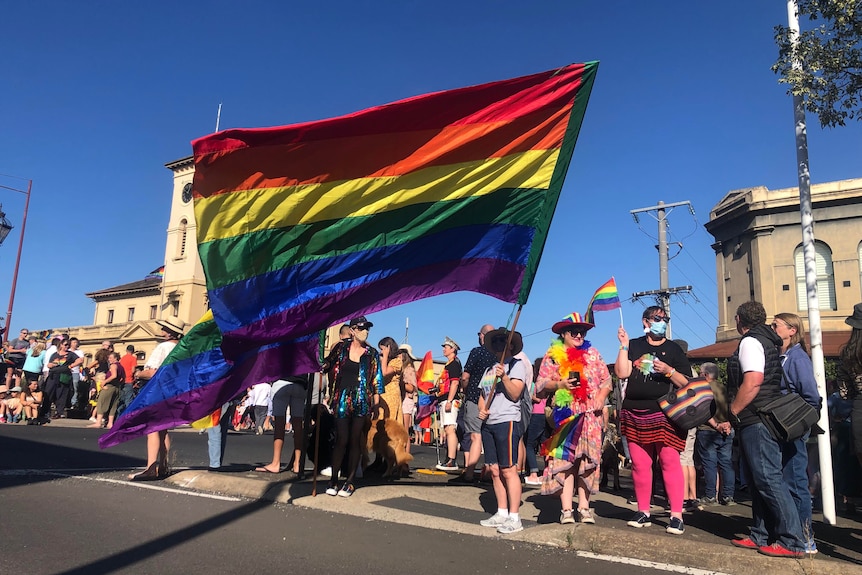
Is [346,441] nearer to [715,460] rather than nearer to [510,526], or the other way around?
[510,526]

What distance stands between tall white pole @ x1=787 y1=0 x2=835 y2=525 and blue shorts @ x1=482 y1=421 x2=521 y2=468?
3071 millimetres

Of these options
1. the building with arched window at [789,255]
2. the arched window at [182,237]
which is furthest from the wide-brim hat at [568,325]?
the arched window at [182,237]

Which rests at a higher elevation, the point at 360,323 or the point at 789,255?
the point at 789,255

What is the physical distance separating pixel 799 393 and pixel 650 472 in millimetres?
1435

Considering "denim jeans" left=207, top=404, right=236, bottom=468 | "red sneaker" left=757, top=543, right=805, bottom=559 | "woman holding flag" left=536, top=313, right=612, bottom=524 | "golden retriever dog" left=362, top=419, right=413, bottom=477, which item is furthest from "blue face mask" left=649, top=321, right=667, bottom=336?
"denim jeans" left=207, top=404, right=236, bottom=468

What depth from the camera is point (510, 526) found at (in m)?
5.41

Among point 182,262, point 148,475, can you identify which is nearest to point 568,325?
point 148,475

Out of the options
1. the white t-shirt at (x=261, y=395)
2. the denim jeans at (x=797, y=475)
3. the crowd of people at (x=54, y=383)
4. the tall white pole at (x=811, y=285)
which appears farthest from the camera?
the white t-shirt at (x=261, y=395)

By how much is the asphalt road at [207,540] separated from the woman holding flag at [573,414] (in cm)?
85

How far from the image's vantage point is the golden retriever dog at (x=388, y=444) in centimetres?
829

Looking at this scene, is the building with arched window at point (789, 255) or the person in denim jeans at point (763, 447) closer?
the person in denim jeans at point (763, 447)

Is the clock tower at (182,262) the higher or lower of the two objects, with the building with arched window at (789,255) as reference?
higher

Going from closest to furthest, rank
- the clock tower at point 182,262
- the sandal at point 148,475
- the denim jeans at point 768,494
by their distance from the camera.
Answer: the denim jeans at point 768,494 → the sandal at point 148,475 → the clock tower at point 182,262

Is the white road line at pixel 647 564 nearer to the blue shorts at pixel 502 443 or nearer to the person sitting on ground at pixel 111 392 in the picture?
the blue shorts at pixel 502 443
